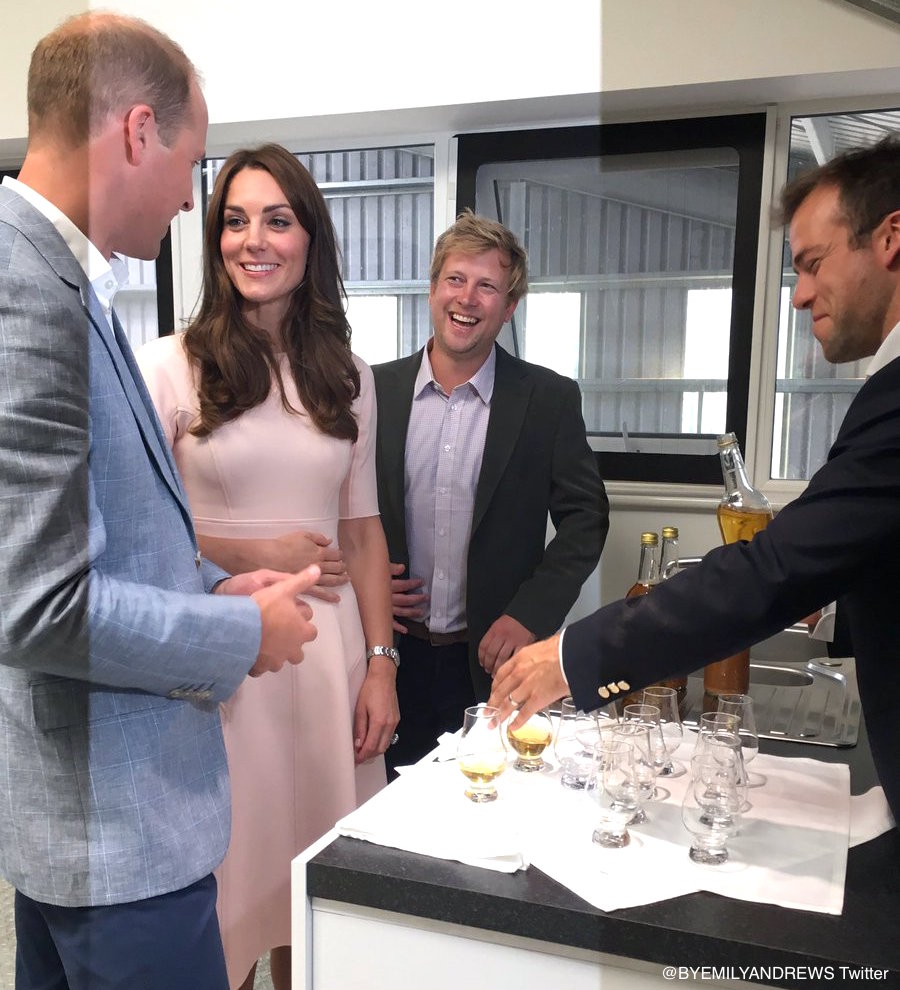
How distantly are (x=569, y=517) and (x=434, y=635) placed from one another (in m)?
0.36

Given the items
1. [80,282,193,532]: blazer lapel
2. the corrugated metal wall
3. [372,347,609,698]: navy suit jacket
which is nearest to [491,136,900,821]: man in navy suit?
[80,282,193,532]: blazer lapel

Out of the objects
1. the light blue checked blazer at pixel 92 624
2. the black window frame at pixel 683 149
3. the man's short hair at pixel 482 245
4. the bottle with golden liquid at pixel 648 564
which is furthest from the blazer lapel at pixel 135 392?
the black window frame at pixel 683 149

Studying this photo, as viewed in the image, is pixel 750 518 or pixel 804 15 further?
pixel 804 15

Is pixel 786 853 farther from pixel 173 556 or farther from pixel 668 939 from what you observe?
pixel 173 556

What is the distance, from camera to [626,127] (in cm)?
218

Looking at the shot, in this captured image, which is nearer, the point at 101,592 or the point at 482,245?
the point at 101,592

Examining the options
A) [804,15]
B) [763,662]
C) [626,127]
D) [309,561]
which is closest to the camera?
[309,561]

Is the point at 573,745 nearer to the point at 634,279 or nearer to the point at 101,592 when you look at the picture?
the point at 101,592

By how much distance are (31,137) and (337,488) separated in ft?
2.18

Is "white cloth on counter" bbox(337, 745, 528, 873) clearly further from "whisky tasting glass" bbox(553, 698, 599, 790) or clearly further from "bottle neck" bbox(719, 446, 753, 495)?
"bottle neck" bbox(719, 446, 753, 495)

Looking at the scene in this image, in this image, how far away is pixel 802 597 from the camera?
2.73 feet

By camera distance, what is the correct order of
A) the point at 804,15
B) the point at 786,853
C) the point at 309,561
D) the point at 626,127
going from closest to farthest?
the point at 786,853 < the point at 309,561 < the point at 804,15 < the point at 626,127

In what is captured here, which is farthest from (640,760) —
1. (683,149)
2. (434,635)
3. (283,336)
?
(683,149)

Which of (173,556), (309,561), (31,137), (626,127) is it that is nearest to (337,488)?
(309,561)
